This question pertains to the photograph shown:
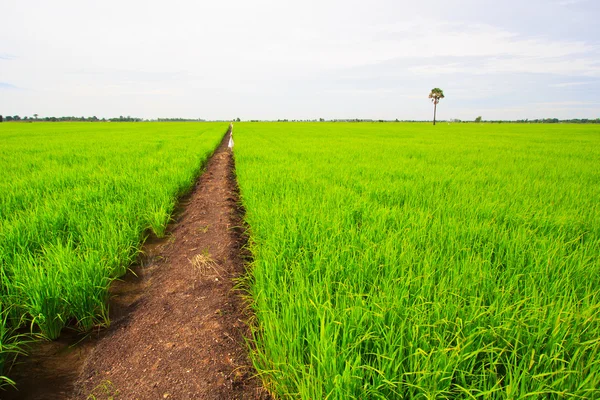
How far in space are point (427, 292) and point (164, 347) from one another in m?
1.64

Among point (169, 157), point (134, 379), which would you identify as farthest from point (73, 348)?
point (169, 157)

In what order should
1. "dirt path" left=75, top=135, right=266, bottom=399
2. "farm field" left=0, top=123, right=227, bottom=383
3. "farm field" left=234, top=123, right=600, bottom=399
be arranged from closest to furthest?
"farm field" left=234, top=123, right=600, bottom=399 < "dirt path" left=75, top=135, right=266, bottom=399 < "farm field" left=0, top=123, right=227, bottom=383

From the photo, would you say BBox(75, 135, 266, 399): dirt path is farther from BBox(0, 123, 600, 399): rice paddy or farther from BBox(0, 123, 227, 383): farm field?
BBox(0, 123, 227, 383): farm field

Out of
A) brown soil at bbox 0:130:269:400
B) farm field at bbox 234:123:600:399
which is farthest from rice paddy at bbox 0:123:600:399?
brown soil at bbox 0:130:269:400

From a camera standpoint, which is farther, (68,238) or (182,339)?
(68,238)

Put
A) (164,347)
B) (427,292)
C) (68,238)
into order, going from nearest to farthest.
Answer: (427,292) → (164,347) → (68,238)

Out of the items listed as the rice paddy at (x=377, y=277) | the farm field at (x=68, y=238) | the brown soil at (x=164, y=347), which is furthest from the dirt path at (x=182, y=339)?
the farm field at (x=68, y=238)

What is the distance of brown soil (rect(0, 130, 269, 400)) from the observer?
146 centimetres

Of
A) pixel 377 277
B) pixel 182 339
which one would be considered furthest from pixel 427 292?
pixel 182 339

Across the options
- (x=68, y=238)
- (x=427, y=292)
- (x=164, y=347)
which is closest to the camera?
(x=427, y=292)

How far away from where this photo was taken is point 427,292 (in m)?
1.58

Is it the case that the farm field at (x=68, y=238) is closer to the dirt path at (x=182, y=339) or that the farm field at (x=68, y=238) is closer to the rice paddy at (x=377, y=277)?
the rice paddy at (x=377, y=277)

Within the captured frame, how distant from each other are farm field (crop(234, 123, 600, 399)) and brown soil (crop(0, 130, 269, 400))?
19 cm

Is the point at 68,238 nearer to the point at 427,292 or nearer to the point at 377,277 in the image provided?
the point at 377,277
